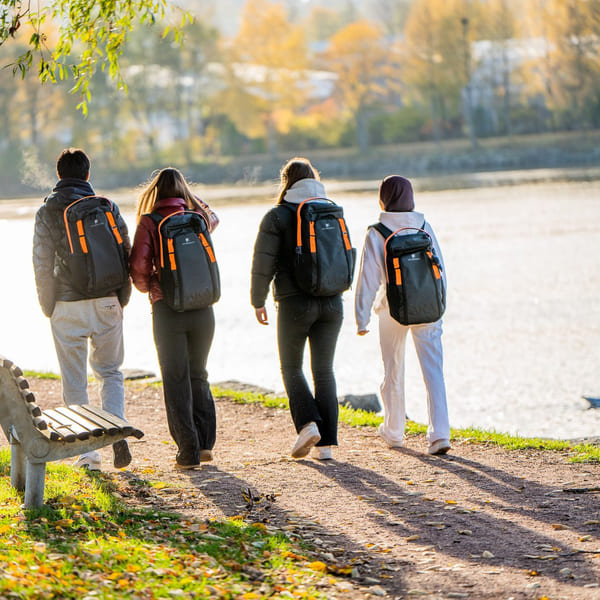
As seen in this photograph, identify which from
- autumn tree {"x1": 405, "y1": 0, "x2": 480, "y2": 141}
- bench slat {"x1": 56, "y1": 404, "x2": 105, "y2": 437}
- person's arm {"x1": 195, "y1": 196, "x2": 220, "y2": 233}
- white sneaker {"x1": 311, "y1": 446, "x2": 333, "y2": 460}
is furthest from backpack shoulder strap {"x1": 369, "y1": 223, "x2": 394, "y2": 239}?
autumn tree {"x1": 405, "y1": 0, "x2": 480, "y2": 141}

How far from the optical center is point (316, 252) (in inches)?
257

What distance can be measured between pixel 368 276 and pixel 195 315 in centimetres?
125

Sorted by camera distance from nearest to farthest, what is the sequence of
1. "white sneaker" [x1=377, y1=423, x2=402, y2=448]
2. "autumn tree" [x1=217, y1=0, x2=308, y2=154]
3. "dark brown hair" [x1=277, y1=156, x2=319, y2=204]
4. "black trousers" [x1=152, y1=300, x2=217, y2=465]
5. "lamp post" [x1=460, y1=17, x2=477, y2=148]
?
"black trousers" [x1=152, y1=300, x2=217, y2=465] → "dark brown hair" [x1=277, y1=156, x2=319, y2=204] → "white sneaker" [x1=377, y1=423, x2=402, y2=448] → "lamp post" [x1=460, y1=17, x2=477, y2=148] → "autumn tree" [x1=217, y1=0, x2=308, y2=154]

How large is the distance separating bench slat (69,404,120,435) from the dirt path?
1.82 ft

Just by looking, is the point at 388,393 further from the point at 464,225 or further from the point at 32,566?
the point at 464,225

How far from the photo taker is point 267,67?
76.8 meters

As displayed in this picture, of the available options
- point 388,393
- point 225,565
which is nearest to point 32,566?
point 225,565

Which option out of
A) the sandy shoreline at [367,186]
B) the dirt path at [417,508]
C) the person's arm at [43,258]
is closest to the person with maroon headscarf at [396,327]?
the dirt path at [417,508]

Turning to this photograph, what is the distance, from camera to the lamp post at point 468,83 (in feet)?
223

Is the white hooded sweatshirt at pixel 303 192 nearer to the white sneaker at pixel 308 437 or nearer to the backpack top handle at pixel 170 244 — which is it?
the backpack top handle at pixel 170 244

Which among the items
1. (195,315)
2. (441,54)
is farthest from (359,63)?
(195,315)

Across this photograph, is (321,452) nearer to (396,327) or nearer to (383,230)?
(396,327)

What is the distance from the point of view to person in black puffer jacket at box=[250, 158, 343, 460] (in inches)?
261

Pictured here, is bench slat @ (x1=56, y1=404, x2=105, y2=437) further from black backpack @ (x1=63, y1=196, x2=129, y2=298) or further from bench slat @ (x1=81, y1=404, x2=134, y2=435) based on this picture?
black backpack @ (x1=63, y1=196, x2=129, y2=298)
